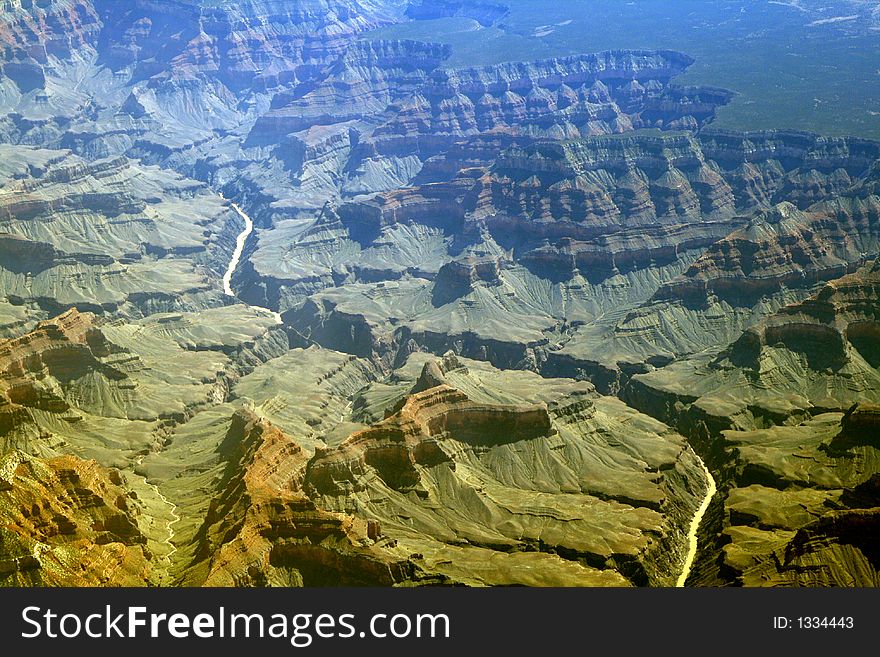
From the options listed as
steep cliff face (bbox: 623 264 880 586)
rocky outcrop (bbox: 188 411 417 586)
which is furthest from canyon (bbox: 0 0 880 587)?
steep cliff face (bbox: 623 264 880 586)

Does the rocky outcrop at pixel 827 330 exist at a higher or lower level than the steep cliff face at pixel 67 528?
lower

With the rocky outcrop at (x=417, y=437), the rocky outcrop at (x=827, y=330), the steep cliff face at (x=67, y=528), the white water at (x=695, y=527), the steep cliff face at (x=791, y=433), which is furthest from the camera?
the rocky outcrop at (x=827, y=330)

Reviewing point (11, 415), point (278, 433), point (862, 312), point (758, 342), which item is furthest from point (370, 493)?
point (862, 312)

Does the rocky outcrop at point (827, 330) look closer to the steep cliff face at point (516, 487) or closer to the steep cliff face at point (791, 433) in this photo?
the steep cliff face at point (791, 433)

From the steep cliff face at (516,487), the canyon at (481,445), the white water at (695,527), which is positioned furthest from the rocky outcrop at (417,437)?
the white water at (695,527)

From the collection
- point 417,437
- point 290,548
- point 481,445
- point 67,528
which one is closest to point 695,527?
point 481,445

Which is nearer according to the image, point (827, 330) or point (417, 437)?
point (417, 437)

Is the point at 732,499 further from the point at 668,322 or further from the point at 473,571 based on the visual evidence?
the point at 668,322

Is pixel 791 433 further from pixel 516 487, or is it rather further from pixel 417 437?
pixel 417 437
